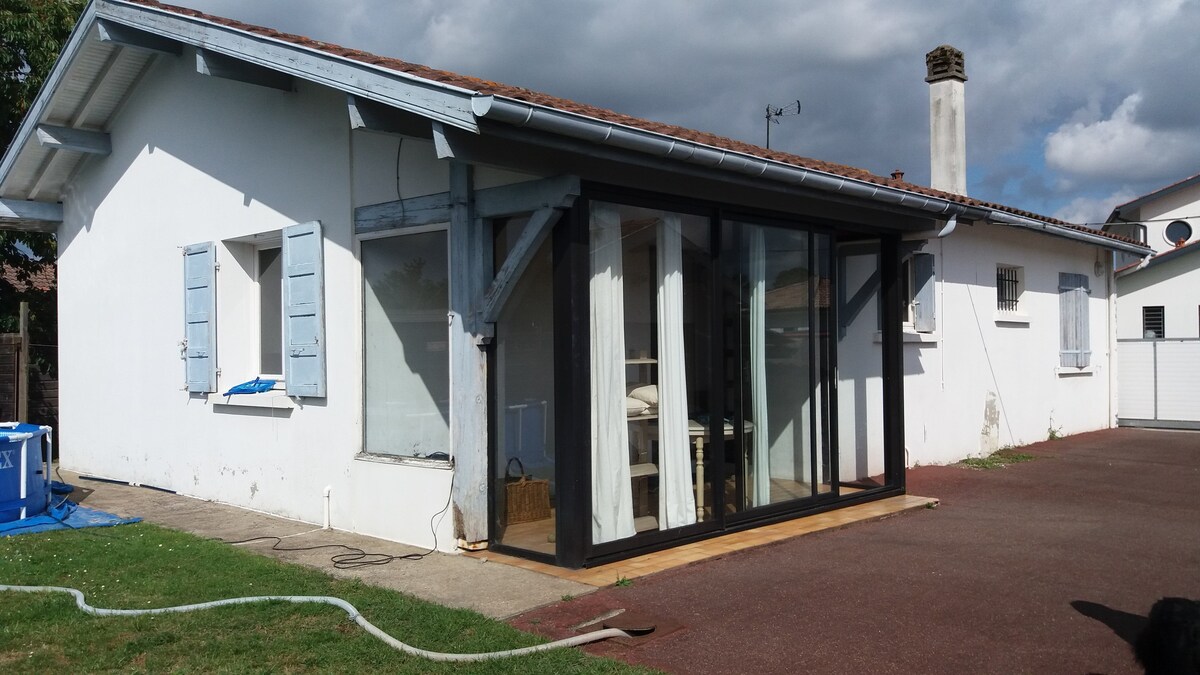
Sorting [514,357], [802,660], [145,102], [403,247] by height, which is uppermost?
[145,102]

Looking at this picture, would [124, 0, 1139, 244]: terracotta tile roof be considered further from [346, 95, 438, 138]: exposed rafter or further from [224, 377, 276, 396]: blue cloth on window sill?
[224, 377, 276, 396]: blue cloth on window sill

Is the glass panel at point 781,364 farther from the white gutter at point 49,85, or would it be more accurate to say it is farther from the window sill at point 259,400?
the white gutter at point 49,85

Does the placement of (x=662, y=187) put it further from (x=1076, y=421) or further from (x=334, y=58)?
(x=1076, y=421)

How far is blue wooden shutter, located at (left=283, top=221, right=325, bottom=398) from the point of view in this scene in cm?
780

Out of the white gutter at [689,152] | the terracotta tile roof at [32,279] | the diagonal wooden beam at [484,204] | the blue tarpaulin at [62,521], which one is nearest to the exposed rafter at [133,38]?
the diagonal wooden beam at [484,204]

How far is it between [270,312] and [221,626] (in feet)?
14.9

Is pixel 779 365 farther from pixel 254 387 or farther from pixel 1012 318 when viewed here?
pixel 1012 318

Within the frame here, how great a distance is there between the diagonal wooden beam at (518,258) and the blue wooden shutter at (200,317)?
3.67 meters

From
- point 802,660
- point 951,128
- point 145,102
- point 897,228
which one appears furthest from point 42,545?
point 951,128

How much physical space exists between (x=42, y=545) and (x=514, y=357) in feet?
12.4

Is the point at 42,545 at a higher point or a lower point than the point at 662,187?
lower

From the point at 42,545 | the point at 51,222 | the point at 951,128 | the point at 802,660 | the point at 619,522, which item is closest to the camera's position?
the point at 802,660

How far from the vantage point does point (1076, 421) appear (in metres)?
14.5

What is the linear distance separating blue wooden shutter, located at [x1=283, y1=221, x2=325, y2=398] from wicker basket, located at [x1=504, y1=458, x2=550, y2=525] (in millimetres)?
1863
